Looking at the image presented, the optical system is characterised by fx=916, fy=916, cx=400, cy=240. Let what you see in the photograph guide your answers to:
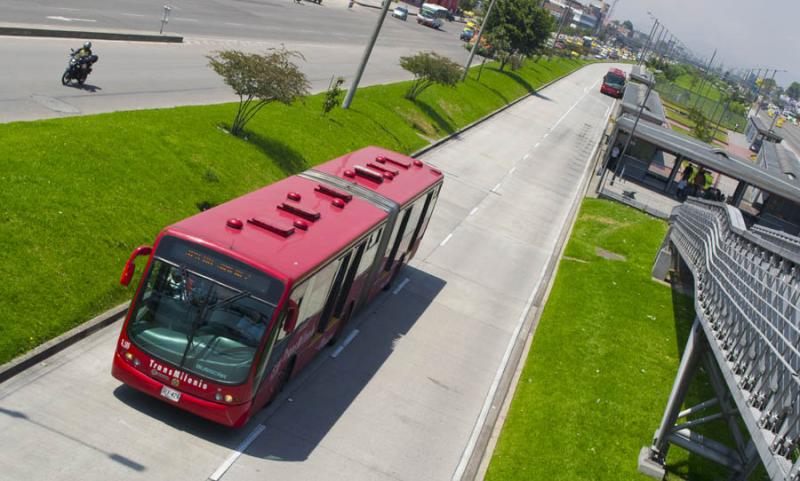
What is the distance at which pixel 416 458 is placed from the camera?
16141mm

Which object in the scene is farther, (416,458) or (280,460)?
(416,458)

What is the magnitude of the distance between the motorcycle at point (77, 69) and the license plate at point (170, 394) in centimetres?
1784

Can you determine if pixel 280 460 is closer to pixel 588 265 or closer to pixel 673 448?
pixel 673 448

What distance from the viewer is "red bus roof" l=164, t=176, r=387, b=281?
1418 centimetres

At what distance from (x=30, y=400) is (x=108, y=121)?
12449 mm

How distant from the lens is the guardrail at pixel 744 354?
1117 centimetres

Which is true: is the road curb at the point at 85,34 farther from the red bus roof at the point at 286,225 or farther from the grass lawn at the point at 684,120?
the grass lawn at the point at 684,120

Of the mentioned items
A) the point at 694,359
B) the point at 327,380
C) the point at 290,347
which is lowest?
the point at 327,380

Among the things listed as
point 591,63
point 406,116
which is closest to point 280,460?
point 406,116

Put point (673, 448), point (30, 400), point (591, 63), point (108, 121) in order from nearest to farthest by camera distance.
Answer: point (30, 400) → point (673, 448) → point (108, 121) → point (591, 63)

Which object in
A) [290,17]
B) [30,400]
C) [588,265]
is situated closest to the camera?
[30,400]

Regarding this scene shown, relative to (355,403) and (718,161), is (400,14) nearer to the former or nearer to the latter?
(718,161)

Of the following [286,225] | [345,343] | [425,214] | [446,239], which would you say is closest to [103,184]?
[345,343]

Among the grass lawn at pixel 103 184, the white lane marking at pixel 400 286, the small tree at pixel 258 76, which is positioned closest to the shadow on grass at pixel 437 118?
the grass lawn at pixel 103 184
